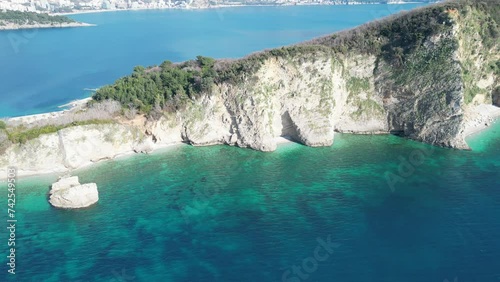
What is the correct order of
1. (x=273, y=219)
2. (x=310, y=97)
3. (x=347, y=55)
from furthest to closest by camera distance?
(x=347, y=55) → (x=310, y=97) → (x=273, y=219)

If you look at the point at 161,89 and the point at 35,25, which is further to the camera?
the point at 35,25

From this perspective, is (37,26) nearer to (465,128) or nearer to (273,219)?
(273,219)

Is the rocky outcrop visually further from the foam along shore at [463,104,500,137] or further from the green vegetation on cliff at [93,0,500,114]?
the foam along shore at [463,104,500,137]

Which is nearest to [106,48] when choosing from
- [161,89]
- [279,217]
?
[161,89]

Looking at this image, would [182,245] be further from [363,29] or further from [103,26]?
[103,26]

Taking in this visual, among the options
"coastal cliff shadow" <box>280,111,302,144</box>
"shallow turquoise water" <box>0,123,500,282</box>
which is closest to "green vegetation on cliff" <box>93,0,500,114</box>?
"coastal cliff shadow" <box>280,111,302,144</box>
